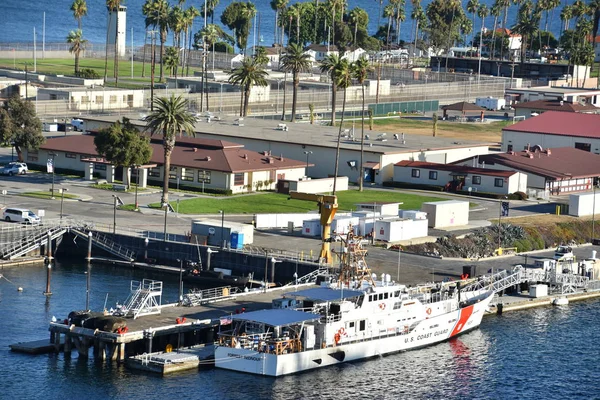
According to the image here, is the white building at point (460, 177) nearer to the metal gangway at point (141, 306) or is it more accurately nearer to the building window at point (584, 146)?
the building window at point (584, 146)

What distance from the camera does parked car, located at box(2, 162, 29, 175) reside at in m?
145

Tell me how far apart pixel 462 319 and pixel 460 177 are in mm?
54065

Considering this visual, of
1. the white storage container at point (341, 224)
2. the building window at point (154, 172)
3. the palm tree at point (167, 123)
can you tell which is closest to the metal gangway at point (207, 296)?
the white storage container at point (341, 224)

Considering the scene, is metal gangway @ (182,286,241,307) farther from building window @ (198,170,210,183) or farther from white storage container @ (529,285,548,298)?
building window @ (198,170,210,183)

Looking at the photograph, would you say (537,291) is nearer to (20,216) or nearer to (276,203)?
(276,203)

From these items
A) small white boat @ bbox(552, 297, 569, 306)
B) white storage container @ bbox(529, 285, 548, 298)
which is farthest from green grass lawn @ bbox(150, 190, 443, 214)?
small white boat @ bbox(552, 297, 569, 306)

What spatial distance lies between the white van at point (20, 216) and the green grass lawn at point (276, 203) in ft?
48.2

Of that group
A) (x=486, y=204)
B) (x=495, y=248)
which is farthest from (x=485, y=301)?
(x=486, y=204)

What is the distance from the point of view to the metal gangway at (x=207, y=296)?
9521 centimetres

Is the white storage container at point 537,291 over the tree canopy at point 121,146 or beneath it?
beneath

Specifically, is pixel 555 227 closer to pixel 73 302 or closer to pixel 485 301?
pixel 485 301

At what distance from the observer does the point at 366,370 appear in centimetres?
8762

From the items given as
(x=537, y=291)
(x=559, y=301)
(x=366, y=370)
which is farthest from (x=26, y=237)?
(x=559, y=301)

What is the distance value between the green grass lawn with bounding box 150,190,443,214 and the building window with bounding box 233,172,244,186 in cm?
239
